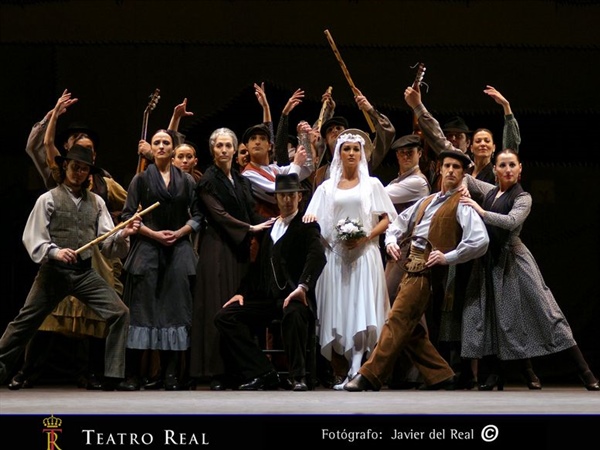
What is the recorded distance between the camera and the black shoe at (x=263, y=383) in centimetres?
673

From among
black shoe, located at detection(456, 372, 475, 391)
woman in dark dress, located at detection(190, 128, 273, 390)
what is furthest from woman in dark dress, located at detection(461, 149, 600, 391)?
woman in dark dress, located at detection(190, 128, 273, 390)

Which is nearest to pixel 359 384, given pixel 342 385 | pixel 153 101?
pixel 342 385

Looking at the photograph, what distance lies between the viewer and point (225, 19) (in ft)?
28.3

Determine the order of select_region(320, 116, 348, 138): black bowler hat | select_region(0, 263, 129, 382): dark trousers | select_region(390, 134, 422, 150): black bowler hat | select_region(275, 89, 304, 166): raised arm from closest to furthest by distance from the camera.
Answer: select_region(0, 263, 129, 382): dark trousers < select_region(390, 134, 422, 150): black bowler hat < select_region(320, 116, 348, 138): black bowler hat < select_region(275, 89, 304, 166): raised arm

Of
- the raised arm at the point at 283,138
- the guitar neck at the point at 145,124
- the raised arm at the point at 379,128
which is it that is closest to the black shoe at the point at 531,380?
the raised arm at the point at 379,128

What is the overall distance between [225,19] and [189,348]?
A: 2.84 m

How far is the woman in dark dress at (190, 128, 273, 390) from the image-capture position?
274 inches

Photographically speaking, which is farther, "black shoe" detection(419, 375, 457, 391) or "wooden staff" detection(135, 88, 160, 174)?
"wooden staff" detection(135, 88, 160, 174)

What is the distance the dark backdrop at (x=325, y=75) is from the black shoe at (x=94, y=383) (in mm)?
1700

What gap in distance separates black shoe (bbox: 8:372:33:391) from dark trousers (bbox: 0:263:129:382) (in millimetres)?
314

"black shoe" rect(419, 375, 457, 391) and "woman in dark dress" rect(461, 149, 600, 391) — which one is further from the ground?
"woman in dark dress" rect(461, 149, 600, 391)

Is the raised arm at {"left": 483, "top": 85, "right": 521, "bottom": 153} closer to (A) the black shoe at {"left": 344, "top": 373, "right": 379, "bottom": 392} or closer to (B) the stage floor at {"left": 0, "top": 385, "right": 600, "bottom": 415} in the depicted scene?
(B) the stage floor at {"left": 0, "top": 385, "right": 600, "bottom": 415}

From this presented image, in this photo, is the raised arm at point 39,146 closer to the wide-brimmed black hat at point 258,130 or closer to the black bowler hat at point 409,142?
the wide-brimmed black hat at point 258,130
